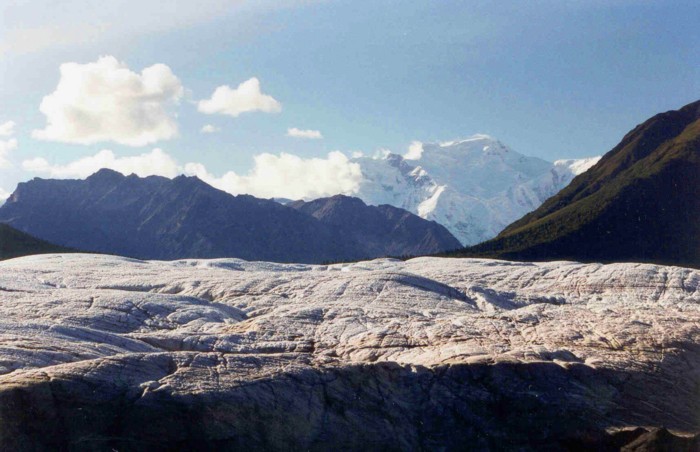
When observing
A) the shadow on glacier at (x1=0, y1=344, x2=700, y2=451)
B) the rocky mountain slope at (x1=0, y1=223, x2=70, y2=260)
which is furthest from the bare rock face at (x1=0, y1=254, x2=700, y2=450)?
the rocky mountain slope at (x1=0, y1=223, x2=70, y2=260)

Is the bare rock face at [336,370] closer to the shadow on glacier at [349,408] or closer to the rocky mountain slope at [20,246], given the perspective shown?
the shadow on glacier at [349,408]

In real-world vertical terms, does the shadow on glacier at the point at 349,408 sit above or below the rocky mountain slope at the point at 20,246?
below

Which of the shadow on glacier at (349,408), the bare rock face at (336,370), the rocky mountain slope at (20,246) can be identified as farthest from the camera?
the rocky mountain slope at (20,246)

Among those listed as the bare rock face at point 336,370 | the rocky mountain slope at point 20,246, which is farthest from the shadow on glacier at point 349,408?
the rocky mountain slope at point 20,246

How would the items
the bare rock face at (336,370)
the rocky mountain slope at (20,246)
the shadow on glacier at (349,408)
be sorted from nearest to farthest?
the shadow on glacier at (349,408), the bare rock face at (336,370), the rocky mountain slope at (20,246)

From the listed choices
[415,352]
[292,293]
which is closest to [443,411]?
[415,352]

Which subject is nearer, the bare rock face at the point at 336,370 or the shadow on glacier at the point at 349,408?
the shadow on glacier at the point at 349,408

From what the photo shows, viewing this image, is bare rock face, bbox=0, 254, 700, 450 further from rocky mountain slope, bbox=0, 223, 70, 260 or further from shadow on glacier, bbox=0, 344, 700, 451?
rocky mountain slope, bbox=0, 223, 70, 260
